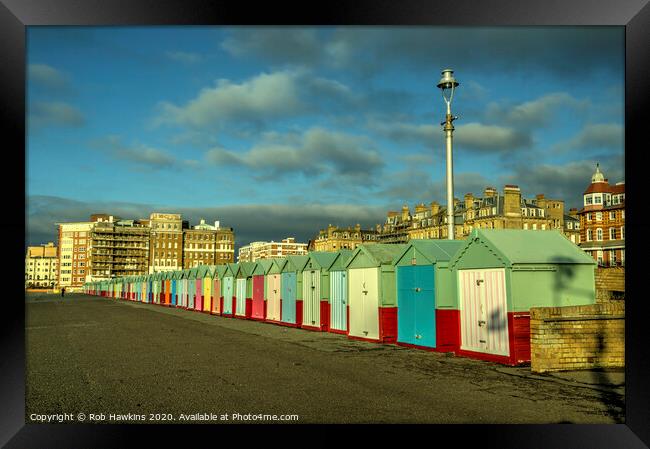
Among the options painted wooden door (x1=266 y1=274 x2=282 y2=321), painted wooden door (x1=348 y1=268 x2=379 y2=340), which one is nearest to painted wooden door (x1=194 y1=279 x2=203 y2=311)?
painted wooden door (x1=266 y1=274 x2=282 y2=321)

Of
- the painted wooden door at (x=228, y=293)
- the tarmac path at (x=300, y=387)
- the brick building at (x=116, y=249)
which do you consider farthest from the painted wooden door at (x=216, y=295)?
the brick building at (x=116, y=249)

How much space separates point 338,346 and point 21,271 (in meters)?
11.6

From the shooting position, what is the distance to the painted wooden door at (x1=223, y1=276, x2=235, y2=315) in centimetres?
3567

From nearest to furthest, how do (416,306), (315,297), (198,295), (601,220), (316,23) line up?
(316,23)
(416,306)
(315,297)
(198,295)
(601,220)

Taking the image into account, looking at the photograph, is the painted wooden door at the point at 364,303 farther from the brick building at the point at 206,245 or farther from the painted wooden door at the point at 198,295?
the brick building at the point at 206,245

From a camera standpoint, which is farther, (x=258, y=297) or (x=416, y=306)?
(x=258, y=297)

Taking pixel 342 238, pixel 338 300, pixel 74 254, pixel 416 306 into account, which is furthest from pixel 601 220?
pixel 74 254

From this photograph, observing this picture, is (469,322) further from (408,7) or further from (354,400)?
(408,7)

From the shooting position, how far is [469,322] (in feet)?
48.4

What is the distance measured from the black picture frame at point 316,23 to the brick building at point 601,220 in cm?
6079

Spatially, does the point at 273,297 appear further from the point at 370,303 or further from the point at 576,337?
the point at 576,337

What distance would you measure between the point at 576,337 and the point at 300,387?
6151 mm

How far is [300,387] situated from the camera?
10.2 m

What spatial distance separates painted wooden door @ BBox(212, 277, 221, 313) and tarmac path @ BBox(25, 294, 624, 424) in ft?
68.6
